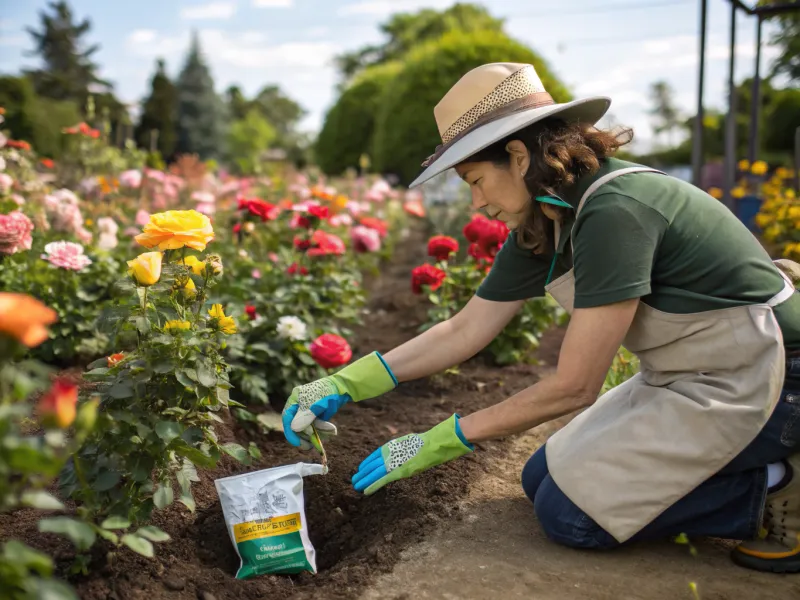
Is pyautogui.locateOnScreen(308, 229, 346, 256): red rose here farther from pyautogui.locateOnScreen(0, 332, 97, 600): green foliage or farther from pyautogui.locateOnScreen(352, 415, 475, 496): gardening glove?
pyautogui.locateOnScreen(0, 332, 97, 600): green foliage

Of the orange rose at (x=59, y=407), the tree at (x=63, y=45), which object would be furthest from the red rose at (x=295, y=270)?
the tree at (x=63, y=45)

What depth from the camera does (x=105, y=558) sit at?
1729mm

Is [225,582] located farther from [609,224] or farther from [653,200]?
[653,200]

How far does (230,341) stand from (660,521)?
142 cm

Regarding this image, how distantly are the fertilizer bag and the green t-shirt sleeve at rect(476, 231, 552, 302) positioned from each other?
808 mm

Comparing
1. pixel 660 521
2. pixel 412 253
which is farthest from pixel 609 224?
pixel 412 253

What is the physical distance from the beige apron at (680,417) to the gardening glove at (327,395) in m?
0.57

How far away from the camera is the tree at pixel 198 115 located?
26.9 metres

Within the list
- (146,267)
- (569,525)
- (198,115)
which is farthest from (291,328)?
(198,115)

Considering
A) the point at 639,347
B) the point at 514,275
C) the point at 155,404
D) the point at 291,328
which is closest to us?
the point at 155,404

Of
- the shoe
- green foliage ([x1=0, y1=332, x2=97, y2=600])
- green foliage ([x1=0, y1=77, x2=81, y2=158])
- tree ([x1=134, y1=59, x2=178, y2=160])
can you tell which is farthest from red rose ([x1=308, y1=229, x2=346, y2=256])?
tree ([x1=134, y1=59, x2=178, y2=160])

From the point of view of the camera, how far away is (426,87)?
984 centimetres

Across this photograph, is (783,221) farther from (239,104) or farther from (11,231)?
(239,104)

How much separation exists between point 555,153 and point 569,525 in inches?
35.4
